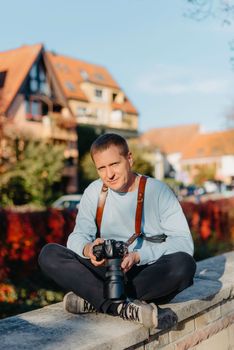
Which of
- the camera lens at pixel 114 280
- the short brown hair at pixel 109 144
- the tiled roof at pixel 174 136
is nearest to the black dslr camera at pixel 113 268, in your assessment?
the camera lens at pixel 114 280

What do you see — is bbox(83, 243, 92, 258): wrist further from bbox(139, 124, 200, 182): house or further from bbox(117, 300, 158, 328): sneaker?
bbox(139, 124, 200, 182): house

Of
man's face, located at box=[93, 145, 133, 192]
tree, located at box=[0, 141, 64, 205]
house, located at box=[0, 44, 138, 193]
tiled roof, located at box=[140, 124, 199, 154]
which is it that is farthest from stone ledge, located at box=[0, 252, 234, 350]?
tiled roof, located at box=[140, 124, 199, 154]

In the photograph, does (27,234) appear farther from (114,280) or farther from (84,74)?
(84,74)

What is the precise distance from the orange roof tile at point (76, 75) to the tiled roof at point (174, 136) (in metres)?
33.0

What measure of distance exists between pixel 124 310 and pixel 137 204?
2.11 ft

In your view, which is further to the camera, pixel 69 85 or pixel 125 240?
pixel 69 85

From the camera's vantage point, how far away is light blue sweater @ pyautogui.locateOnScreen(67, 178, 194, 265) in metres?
2.79

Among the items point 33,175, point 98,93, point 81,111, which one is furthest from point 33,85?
point 98,93

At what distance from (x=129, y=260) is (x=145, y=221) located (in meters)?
0.38

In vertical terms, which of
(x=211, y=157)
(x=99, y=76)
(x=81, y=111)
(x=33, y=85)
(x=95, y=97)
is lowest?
(x=211, y=157)

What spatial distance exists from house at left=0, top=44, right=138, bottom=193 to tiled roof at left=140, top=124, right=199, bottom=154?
29.1 m

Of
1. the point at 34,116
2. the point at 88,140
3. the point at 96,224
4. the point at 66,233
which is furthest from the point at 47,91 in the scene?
the point at 96,224

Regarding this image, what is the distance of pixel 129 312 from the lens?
8.21 feet

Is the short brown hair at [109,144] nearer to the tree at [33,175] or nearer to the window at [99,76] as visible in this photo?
the tree at [33,175]
